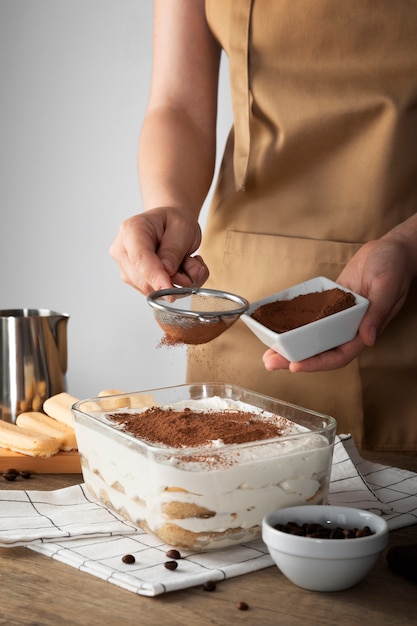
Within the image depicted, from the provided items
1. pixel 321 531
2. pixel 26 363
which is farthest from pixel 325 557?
pixel 26 363

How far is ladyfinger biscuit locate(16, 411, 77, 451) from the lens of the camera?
134cm

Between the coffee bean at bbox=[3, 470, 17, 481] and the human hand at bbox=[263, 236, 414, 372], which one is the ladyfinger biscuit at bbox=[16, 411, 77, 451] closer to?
the coffee bean at bbox=[3, 470, 17, 481]

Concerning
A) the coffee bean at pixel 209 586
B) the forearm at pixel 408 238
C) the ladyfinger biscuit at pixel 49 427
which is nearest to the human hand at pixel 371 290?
the forearm at pixel 408 238

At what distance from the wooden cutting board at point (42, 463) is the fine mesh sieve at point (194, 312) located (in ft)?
0.81

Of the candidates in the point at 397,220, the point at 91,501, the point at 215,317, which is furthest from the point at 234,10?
the point at 91,501

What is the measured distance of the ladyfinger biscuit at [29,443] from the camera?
4.25 feet

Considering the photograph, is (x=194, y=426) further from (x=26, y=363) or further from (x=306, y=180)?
(x=306, y=180)

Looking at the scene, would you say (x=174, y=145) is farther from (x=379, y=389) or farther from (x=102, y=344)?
(x=102, y=344)

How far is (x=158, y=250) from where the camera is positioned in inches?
54.1

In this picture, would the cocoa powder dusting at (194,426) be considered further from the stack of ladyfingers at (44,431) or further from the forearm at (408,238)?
the forearm at (408,238)

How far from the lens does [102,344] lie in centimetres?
331

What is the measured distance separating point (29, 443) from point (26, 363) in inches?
9.6

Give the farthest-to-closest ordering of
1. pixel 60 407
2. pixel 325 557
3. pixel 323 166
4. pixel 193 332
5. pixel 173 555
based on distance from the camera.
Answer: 1. pixel 323 166
2. pixel 60 407
3. pixel 193 332
4. pixel 173 555
5. pixel 325 557

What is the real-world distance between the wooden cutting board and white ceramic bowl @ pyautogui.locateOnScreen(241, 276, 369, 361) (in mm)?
348
